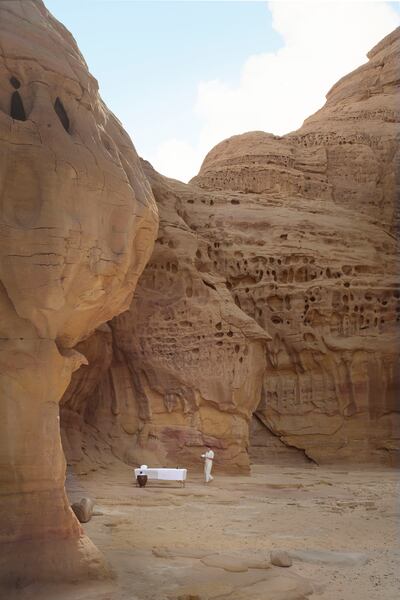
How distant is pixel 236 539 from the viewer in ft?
28.1

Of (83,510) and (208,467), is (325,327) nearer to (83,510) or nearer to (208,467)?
(208,467)

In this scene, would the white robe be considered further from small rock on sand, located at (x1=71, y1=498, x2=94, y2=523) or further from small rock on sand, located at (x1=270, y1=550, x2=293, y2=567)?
small rock on sand, located at (x1=270, y1=550, x2=293, y2=567)

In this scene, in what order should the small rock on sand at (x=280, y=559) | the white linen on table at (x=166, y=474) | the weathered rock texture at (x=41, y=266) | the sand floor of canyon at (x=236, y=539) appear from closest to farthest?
the weathered rock texture at (x=41, y=266), the sand floor of canyon at (x=236, y=539), the small rock on sand at (x=280, y=559), the white linen on table at (x=166, y=474)

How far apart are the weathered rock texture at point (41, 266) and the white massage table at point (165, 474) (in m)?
6.23

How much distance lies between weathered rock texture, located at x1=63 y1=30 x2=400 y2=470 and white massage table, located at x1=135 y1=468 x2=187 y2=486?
1.95 m

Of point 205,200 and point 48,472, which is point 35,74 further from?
point 205,200

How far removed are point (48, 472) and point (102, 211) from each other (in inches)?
100

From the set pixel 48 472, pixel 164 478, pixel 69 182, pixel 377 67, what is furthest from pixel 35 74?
pixel 377 67

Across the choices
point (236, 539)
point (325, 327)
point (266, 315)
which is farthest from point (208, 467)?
point (325, 327)

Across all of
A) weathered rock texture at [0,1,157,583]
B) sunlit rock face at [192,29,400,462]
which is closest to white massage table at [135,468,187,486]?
weathered rock texture at [0,1,157,583]

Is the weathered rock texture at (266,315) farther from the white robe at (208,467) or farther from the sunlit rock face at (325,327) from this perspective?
the white robe at (208,467)

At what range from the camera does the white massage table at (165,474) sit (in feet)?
41.7

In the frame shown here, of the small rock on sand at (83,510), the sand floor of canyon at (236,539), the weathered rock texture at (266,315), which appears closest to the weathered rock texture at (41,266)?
the sand floor of canyon at (236,539)

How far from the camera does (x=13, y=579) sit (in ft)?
19.3
